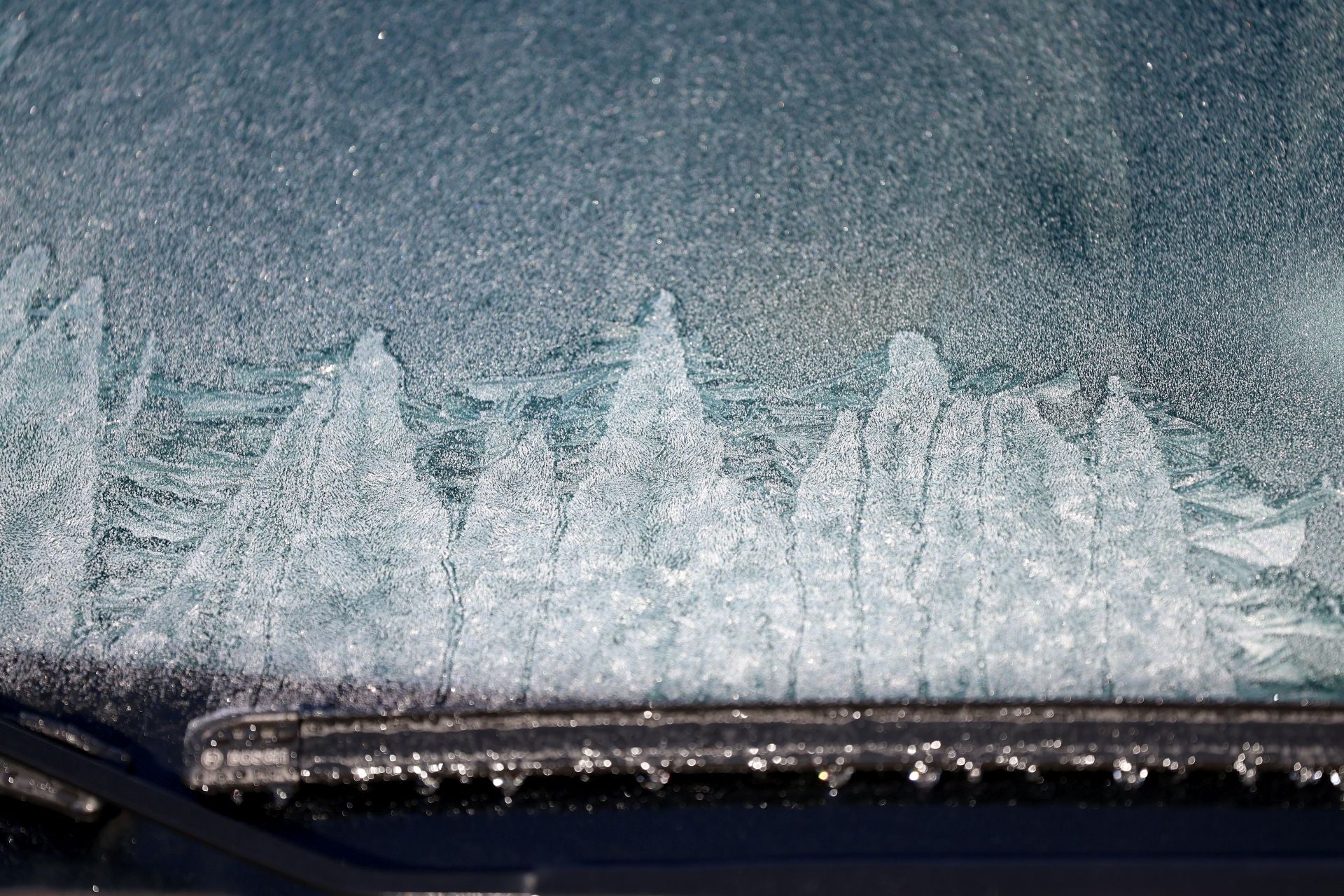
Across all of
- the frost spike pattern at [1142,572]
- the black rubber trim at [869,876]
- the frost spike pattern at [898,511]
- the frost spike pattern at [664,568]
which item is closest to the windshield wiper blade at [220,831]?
the black rubber trim at [869,876]

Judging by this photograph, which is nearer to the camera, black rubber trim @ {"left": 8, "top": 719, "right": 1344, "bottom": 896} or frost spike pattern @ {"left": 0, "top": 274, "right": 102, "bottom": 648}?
black rubber trim @ {"left": 8, "top": 719, "right": 1344, "bottom": 896}

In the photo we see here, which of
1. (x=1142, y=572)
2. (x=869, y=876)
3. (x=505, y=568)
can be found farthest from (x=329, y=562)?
(x=1142, y=572)

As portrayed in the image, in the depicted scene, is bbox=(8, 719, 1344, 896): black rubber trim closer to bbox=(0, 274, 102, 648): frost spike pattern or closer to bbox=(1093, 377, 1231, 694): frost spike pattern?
bbox=(1093, 377, 1231, 694): frost spike pattern

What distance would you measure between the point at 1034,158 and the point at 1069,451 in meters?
0.17

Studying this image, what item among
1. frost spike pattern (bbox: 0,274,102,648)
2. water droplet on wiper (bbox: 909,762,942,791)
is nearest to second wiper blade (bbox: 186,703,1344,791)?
water droplet on wiper (bbox: 909,762,942,791)

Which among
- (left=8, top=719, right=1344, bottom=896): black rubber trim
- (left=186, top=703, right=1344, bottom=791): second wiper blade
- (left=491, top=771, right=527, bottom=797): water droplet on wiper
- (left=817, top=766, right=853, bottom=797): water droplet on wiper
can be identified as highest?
(left=186, top=703, right=1344, bottom=791): second wiper blade

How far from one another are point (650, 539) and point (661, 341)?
0.11m

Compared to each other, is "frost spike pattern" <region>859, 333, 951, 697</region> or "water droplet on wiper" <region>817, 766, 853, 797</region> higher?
"frost spike pattern" <region>859, 333, 951, 697</region>

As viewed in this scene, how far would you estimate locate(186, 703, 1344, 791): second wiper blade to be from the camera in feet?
1.78

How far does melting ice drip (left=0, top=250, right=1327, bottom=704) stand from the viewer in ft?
1.92

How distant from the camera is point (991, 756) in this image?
1.79 ft

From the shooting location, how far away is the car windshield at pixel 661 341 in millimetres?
601

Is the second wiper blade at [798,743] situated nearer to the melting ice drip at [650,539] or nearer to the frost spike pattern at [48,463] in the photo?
the melting ice drip at [650,539]

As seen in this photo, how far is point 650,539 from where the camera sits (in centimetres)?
61
